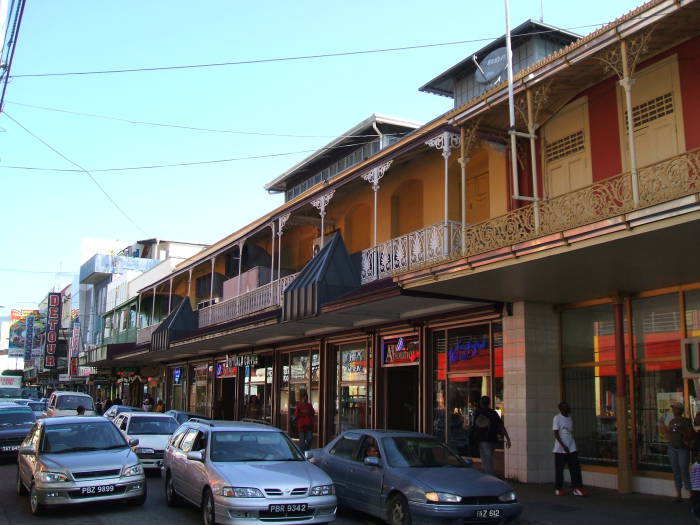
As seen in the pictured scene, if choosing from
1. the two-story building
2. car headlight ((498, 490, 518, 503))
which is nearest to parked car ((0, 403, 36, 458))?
the two-story building

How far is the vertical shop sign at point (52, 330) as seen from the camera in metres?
79.0

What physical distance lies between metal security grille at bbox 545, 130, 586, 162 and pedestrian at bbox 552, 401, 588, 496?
5.24 metres

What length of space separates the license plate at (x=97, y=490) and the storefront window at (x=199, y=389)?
2282cm

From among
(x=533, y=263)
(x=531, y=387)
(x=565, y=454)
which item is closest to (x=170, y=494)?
(x=533, y=263)

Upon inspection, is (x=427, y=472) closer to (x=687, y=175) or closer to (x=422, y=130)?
(x=687, y=175)

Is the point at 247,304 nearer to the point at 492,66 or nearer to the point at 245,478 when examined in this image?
the point at 492,66

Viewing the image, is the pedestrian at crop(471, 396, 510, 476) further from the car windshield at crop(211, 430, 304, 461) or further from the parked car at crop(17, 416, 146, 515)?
the parked car at crop(17, 416, 146, 515)

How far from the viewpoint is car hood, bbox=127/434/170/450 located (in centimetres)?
1605

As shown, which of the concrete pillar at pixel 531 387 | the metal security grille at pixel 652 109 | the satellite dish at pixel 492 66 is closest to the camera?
the metal security grille at pixel 652 109

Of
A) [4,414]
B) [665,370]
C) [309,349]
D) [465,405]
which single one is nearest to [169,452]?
[465,405]

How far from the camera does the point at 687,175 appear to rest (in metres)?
9.14

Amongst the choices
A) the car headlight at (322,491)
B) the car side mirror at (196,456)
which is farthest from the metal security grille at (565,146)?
the car side mirror at (196,456)

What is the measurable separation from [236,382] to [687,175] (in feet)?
75.6

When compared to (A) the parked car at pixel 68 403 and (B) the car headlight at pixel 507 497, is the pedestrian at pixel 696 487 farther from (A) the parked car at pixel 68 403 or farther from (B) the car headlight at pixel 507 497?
(A) the parked car at pixel 68 403
